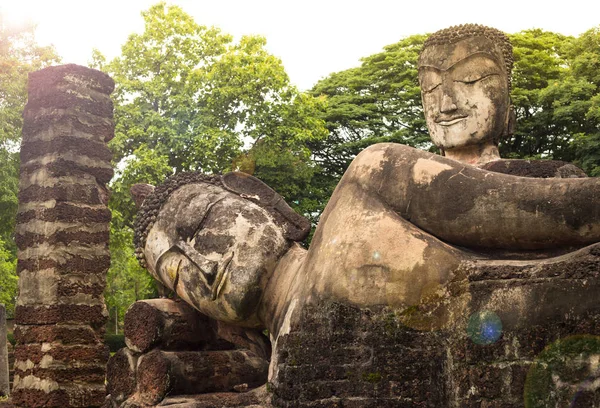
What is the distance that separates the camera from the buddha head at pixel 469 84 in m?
6.36

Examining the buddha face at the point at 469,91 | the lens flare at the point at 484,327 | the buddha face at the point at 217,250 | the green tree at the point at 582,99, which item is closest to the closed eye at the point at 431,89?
the buddha face at the point at 469,91

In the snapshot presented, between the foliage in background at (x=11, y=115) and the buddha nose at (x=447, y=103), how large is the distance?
18.3m

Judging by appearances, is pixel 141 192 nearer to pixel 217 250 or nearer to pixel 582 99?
pixel 217 250

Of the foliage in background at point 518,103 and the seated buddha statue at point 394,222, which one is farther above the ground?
the foliage in background at point 518,103

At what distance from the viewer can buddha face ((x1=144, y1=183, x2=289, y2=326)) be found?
5.93 m

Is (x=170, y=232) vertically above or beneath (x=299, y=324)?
above

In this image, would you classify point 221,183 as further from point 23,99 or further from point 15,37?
point 15,37

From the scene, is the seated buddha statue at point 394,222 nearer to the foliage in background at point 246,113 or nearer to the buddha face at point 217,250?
the buddha face at point 217,250

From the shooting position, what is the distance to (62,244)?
725cm

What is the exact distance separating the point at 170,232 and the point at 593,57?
17904 mm

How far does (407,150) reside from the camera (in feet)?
17.3

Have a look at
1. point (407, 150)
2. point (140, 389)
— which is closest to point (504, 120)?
point (407, 150)

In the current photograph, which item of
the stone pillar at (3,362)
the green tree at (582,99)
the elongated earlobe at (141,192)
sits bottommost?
the stone pillar at (3,362)

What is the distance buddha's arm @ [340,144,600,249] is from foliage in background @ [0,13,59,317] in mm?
19069
